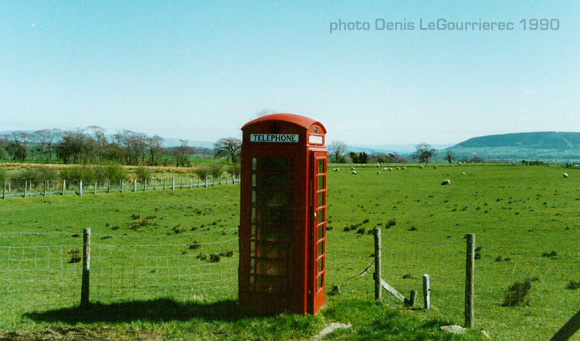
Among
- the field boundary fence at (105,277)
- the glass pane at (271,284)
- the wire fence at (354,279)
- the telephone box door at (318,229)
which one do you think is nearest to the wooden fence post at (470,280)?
the wire fence at (354,279)

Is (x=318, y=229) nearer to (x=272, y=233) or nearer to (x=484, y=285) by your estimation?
(x=272, y=233)

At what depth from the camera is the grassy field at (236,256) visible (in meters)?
8.55

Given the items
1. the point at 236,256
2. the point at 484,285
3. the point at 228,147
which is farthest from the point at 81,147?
the point at 484,285

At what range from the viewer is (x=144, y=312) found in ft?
30.1

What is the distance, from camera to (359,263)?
63.8 ft

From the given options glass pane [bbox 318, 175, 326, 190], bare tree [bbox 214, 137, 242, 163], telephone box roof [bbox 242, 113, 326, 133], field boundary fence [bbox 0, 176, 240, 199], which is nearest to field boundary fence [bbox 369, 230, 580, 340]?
glass pane [bbox 318, 175, 326, 190]

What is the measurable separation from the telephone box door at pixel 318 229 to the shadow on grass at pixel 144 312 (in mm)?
1386

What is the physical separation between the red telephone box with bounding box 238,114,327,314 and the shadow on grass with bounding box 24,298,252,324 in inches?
22.3

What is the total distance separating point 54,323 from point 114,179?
4953cm

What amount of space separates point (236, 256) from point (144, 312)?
11.4 metres

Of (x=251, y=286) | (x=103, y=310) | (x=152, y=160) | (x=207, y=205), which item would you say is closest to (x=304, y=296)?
(x=251, y=286)

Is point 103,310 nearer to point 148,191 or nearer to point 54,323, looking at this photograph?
point 54,323

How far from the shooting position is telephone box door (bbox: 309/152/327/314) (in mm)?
9016

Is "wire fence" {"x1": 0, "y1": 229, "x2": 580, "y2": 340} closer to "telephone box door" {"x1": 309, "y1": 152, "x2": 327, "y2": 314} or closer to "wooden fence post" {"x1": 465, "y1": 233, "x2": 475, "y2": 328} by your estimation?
"wooden fence post" {"x1": 465, "y1": 233, "x2": 475, "y2": 328}
